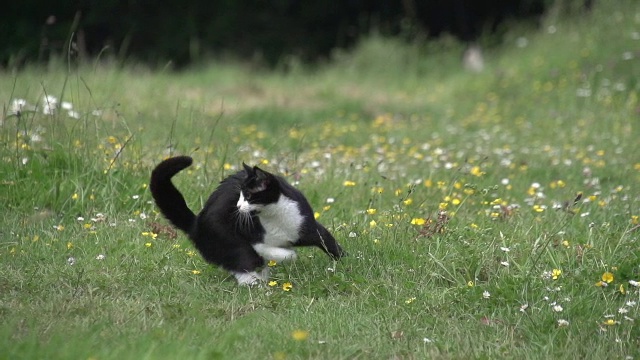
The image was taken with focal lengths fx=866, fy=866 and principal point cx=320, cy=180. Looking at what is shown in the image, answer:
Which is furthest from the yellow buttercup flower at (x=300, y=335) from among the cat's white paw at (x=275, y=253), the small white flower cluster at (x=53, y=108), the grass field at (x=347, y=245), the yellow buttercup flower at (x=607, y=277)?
the small white flower cluster at (x=53, y=108)

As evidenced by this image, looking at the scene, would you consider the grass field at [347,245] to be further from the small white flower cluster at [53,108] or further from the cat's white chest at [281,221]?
the cat's white chest at [281,221]

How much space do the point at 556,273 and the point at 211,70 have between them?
9718mm

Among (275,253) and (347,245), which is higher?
(275,253)

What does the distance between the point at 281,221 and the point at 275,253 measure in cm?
16

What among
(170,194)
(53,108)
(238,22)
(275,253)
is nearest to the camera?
(275,253)

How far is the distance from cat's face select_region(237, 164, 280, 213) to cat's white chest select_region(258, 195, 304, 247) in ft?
0.16

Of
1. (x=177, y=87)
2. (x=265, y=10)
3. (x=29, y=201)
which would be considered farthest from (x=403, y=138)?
(x=265, y=10)

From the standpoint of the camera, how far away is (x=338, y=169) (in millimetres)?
6539

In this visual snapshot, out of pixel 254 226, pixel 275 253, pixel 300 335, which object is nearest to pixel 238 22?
pixel 254 226

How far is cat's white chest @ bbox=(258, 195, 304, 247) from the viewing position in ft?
14.1

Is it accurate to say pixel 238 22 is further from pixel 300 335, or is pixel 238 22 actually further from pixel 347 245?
pixel 300 335

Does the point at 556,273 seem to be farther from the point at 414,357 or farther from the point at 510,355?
the point at 414,357

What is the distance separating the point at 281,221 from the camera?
14.2ft

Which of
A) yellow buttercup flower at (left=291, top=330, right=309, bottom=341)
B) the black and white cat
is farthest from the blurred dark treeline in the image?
yellow buttercup flower at (left=291, top=330, right=309, bottom=341)
